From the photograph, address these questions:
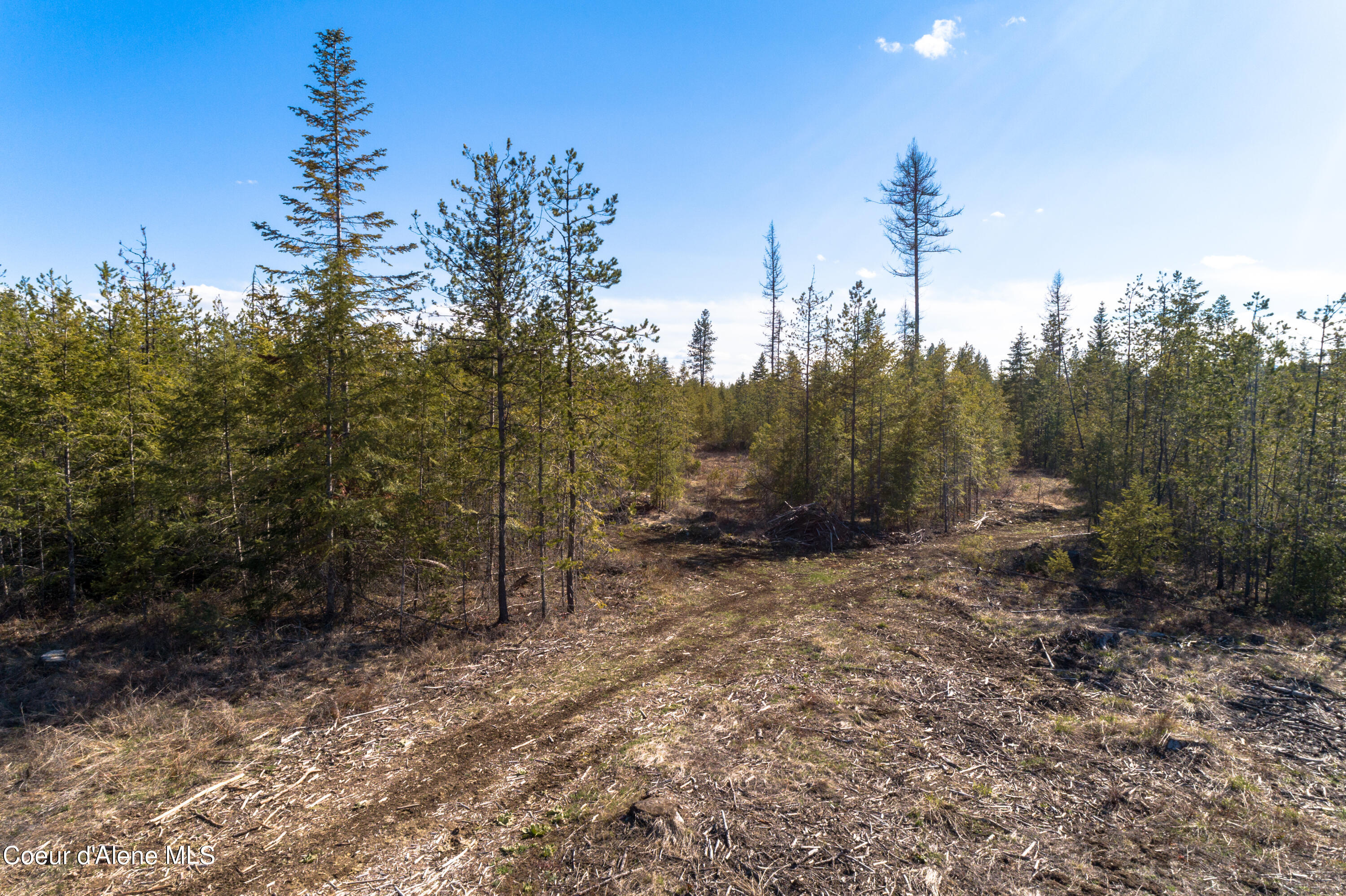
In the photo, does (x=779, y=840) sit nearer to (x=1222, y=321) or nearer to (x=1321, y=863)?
(x=1321, y=863)

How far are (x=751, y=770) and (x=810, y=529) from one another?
18516 millimetres

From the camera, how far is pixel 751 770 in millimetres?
6957

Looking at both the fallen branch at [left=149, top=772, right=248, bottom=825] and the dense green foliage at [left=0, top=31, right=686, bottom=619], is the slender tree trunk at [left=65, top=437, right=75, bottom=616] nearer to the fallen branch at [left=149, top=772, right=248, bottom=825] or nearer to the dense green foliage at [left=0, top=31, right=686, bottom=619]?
the dense green foliage at [left=0, top=31, right=686, bottom=619]

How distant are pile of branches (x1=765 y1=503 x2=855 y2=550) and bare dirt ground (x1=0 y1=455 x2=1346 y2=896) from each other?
1054cm

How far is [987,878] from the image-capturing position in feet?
16.8

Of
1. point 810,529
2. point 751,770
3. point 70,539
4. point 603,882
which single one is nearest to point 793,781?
point 751,770

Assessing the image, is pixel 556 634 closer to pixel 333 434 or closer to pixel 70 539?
pixel 333 434

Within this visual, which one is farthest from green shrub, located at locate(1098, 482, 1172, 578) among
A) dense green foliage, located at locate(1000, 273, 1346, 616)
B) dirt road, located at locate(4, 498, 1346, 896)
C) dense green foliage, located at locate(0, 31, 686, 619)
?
dense green foliage, located at locate(0, 31, 686, 619)

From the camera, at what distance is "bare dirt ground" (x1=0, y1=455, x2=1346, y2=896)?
532cm

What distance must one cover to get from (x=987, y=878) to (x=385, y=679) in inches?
389

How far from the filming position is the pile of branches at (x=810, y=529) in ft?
76.3

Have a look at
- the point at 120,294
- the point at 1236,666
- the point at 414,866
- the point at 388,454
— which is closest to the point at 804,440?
the point at 1236,666

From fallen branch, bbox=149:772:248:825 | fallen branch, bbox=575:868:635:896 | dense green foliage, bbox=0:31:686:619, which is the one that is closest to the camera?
fallen branch, bbox=575:868:635:896

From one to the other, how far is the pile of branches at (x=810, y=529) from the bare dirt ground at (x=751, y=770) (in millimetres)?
10545
